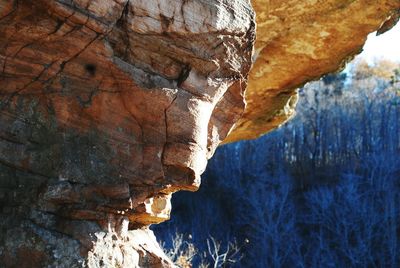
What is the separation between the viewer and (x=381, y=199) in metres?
21.1

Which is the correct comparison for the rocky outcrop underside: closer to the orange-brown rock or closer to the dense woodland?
the orange-brown rock

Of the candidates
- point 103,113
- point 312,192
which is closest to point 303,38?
point 103,113

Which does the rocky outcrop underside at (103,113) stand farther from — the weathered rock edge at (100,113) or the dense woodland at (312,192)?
the dense woodland at (312,192)

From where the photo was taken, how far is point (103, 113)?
3816 millimetres

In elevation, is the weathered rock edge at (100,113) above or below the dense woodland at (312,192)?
below

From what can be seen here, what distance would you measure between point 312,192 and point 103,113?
1904 cm

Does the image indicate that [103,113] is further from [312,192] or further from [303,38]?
[312,192]

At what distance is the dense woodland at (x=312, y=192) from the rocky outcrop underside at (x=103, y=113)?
14.3 metres

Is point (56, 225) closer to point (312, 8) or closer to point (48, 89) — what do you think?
point (48, 89)

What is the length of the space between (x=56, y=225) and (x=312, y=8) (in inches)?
154

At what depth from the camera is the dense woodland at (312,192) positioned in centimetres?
2019

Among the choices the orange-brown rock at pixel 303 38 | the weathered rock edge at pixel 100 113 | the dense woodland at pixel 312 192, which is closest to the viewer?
the weathered rock edge at pixel 100 113

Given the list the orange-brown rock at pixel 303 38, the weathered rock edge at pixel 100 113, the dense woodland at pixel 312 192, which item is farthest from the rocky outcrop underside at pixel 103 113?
the dense woodland at pixel 312 192

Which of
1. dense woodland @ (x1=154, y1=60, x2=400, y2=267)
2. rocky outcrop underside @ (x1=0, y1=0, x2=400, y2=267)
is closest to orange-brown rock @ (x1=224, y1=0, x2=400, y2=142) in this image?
rocky outcrop underside @ (x1=0, y1=0, x2=400, y2=267)
